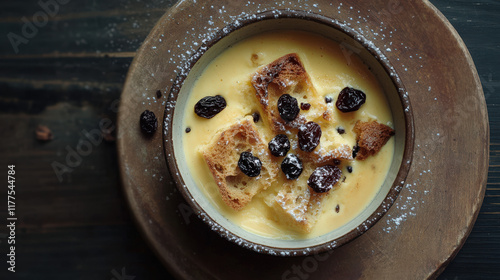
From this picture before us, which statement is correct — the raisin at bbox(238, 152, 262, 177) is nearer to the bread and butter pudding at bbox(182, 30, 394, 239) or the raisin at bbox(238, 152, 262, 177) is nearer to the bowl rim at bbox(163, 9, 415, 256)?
the bread and butter pudding at bbox(182, 30, 394, 239)

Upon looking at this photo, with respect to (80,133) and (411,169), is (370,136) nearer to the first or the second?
(411,169)

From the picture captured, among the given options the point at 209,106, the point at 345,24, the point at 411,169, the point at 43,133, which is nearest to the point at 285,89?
the point at 209,106

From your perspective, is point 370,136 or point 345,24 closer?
point 370,136

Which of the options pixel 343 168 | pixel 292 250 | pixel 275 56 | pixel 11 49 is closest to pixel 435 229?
pixel 343 168

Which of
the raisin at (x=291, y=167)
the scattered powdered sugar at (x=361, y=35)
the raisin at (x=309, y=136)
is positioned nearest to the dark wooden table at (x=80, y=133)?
the scattered powdered sugar at (x=361, y=35)

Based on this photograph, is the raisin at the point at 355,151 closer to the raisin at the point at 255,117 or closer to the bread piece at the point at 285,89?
the bread piece at the point at 285,89

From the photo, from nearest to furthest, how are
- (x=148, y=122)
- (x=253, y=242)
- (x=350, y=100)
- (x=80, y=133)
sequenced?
(x=253, y=242), (x=350, y=100), (x=148, y=122), (x=80, y=133)

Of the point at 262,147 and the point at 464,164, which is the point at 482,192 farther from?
the point at 262,147
